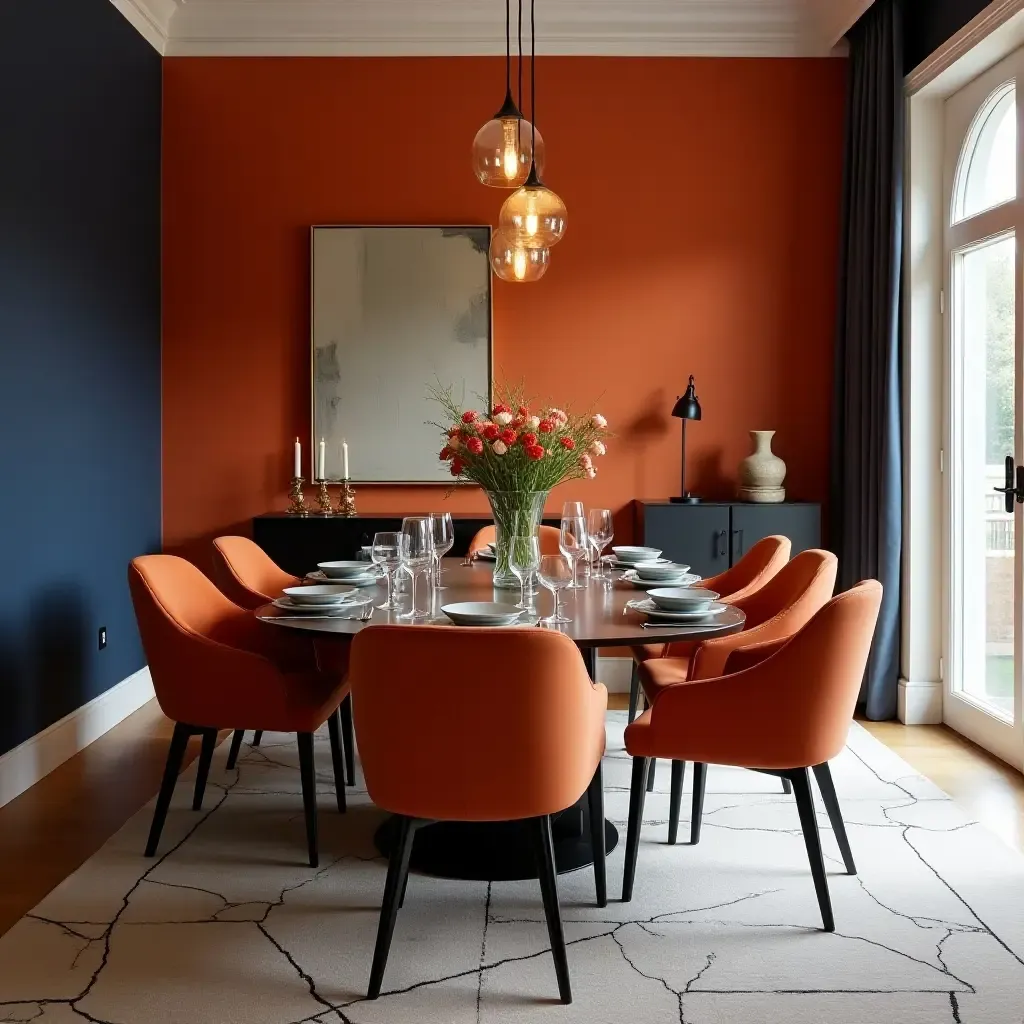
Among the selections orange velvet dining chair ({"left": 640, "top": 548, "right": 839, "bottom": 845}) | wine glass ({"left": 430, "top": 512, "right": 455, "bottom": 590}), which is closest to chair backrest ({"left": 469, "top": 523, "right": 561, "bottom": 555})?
orange velvet dining chair ({"left": 640, "top": 548, "right": 839, "bottom": 845})

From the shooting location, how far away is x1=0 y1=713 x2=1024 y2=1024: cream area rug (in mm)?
2160

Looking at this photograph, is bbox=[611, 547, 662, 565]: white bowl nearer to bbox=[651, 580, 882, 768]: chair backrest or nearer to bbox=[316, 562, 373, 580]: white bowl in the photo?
bbox=[316, 562, 373, 580]: white bowl

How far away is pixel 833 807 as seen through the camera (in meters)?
2.69

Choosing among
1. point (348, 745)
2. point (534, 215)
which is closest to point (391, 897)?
point (348, 745)

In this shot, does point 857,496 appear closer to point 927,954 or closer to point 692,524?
point 692,524

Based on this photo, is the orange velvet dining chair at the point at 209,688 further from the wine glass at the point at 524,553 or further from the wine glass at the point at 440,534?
the wine glass at the point at 524,553

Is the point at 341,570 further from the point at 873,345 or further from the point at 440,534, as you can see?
the point at 873,345

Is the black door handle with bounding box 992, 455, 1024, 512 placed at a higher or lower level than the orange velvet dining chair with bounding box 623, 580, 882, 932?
higher

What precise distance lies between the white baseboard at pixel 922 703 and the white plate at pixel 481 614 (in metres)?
2.58

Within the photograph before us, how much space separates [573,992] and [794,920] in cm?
64

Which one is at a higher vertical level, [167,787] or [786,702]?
[786,702]

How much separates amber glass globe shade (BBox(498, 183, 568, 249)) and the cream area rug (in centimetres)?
185

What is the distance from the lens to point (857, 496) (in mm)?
4816

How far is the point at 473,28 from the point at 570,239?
1075 mm
